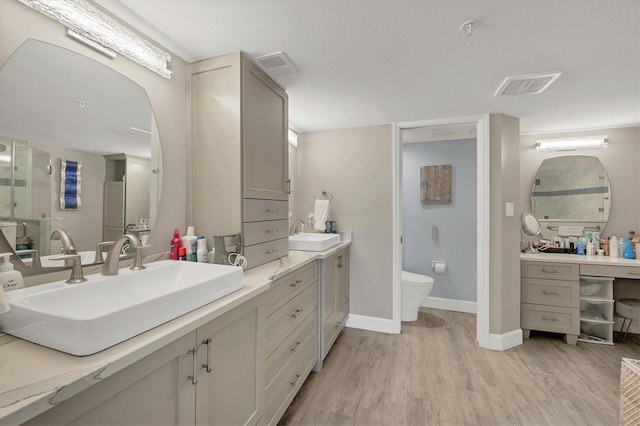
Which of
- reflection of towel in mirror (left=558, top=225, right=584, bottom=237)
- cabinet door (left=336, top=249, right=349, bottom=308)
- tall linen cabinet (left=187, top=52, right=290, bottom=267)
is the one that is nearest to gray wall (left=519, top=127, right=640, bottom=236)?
reflection of towel in mirror (left=558, top=225, right=584, bottom=237)

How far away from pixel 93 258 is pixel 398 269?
2.41m

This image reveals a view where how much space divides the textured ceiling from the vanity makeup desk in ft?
4.63

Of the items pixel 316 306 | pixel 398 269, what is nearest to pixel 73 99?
pixel 316 306

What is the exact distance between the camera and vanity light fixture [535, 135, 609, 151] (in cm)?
283

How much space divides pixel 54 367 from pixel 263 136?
142 cm

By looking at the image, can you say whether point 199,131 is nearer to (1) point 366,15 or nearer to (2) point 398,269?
(1) point 366,15

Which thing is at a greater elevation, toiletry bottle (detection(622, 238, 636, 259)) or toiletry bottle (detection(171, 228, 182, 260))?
toiletry bottle (detection(171, 228, 182, 260))

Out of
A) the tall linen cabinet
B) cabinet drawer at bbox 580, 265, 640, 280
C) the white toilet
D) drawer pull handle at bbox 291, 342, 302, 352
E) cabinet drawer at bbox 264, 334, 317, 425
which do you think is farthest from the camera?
the white toilet

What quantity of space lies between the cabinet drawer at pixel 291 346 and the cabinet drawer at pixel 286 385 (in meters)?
0.04

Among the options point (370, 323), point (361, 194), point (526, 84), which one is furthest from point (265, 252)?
point (526, 84)

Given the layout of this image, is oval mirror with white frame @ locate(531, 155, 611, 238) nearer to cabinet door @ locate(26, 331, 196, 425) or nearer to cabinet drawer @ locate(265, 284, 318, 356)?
cabinet drawer @ locate(265, 284, 318, 356)

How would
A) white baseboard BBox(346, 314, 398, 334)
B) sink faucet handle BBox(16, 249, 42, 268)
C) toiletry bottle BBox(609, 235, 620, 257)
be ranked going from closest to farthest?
sink faucet handle BBox(16, 249, 42, 268) → toiletry bottle BBox(609, 235, 620, 257) → white baseboard BBox(346, 314, 398, 334)

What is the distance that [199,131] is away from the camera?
1.61 metres

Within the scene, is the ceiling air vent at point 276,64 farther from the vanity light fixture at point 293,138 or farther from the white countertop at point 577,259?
the white countertop at point 577,259
